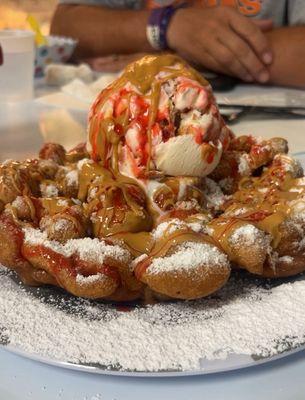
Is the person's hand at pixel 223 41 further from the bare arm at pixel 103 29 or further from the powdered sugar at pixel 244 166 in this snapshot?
the powdered sugar at pixel 244 166

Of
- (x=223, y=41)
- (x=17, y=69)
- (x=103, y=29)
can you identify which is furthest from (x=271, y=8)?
(x=17, y=69)

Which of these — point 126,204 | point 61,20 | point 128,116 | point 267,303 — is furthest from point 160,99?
point 61,20

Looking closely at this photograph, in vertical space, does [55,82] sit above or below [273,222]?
below

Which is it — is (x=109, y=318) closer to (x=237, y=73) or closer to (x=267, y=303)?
(x=267, y=303)

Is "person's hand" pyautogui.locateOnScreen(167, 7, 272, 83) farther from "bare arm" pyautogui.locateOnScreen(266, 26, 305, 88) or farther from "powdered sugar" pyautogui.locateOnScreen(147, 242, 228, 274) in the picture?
"powdered sugar" pyautogui.locateOnScreen(147, 242, 228, 274)

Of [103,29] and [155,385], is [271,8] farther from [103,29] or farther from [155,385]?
[155,385]

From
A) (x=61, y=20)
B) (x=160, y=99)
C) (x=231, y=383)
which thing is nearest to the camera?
(x=231, y=383)

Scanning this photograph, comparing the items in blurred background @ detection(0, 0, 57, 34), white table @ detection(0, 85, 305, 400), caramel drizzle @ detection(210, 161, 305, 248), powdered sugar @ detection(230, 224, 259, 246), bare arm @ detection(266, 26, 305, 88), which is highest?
powdered sugar @ detection(230, 224, 259, 246)

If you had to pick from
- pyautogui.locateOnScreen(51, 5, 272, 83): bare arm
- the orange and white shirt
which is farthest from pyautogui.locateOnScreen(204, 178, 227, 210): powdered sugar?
the orange and white shirt
